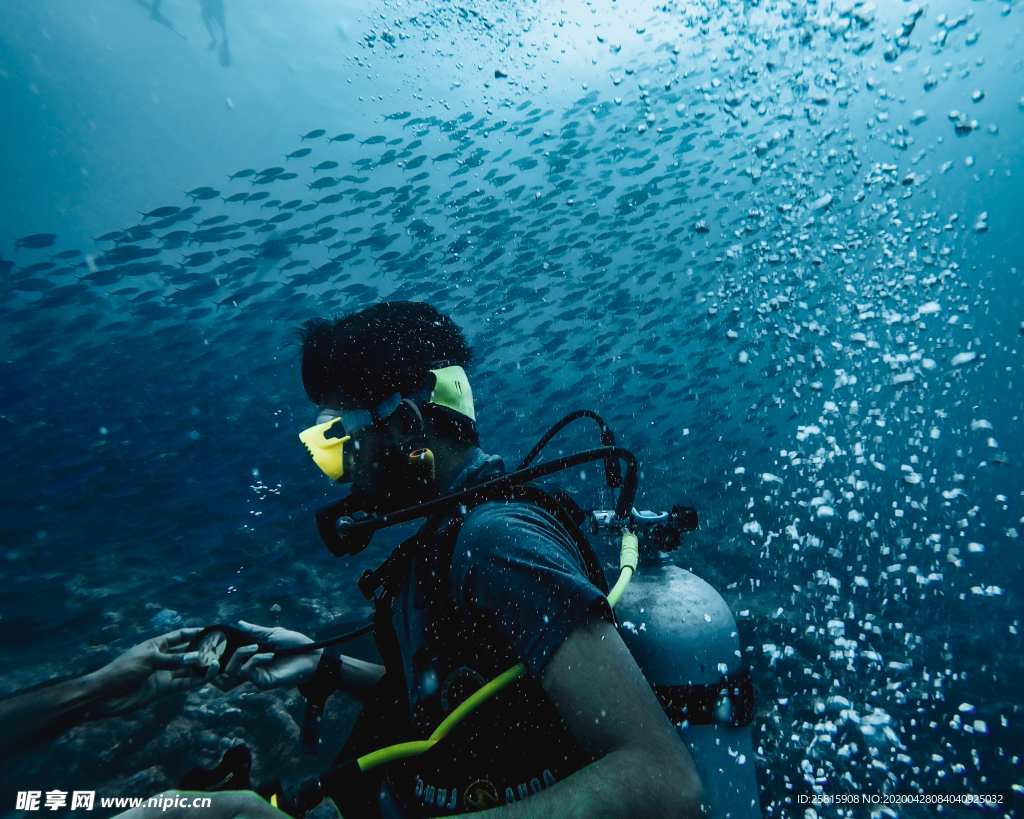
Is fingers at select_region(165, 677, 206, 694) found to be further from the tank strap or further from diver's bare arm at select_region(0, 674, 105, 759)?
the tank strap

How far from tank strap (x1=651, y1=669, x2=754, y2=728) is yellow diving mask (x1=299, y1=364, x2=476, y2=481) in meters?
1.27

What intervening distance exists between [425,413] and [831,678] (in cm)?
1132

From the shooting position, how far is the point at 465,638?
122cm

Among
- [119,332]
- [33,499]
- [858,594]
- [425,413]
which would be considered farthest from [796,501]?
[119,332]

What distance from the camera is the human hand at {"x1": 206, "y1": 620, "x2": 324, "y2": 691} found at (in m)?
1.90

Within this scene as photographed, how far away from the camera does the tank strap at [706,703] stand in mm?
1676

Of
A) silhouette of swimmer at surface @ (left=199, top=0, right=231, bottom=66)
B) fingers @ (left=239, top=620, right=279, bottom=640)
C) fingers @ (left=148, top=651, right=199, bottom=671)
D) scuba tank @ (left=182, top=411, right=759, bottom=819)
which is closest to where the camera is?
scuba tank @ (left=182, top=411, right=759, bottom=819)

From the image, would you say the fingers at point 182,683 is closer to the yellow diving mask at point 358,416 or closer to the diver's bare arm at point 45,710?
the diver's bare arm at point 45,710

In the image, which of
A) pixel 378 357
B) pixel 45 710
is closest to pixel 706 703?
pixel 378 357

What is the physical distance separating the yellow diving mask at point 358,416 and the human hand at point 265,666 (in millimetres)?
851

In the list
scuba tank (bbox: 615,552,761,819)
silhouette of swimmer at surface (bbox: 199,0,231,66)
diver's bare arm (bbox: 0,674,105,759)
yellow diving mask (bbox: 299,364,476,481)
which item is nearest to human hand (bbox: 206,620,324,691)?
diver's bare arm (bbox: 0,674,105,759)

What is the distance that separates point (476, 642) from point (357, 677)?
135cm

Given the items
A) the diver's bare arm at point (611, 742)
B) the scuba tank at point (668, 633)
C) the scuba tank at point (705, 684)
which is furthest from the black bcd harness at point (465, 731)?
the scuba tank at point (705, 684)

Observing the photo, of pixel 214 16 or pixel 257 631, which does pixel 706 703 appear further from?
pixel 214 16
